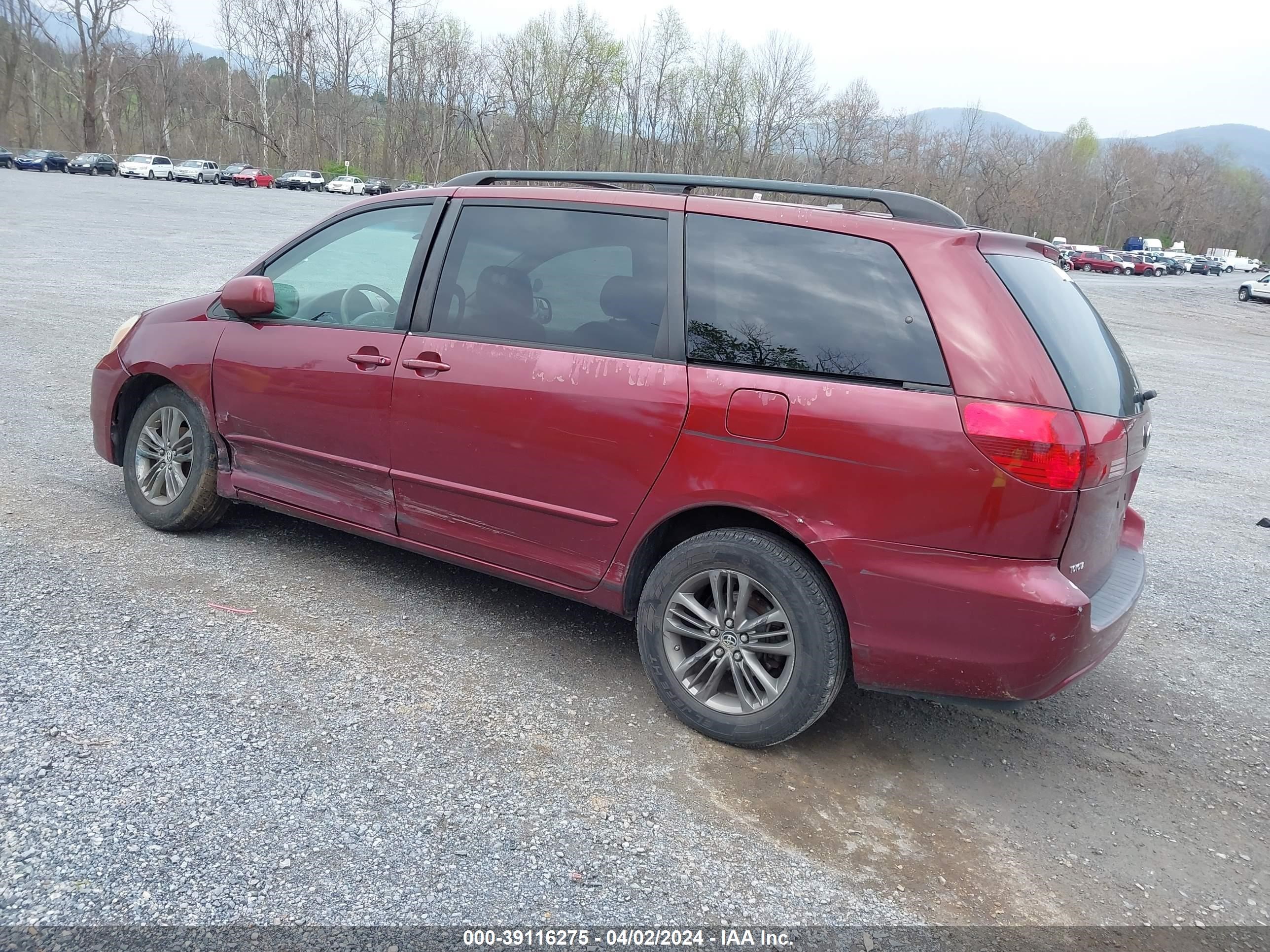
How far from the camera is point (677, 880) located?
8.42 ft

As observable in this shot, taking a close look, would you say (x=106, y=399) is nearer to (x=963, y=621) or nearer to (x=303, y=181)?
(x=963, y=621)

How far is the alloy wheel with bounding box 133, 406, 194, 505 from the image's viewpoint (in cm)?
468

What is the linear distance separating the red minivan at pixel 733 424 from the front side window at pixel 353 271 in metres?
0.02

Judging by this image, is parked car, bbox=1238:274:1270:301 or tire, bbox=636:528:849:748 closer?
tire, bbox=636:528:849:748

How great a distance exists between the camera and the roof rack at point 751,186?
3207mm

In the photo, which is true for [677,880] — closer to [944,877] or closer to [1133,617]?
[944,877]

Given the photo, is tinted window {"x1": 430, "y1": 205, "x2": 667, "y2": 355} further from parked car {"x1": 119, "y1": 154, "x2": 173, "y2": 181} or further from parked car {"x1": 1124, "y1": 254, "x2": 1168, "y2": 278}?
parked car {"x1": 1124, "y1": 254, "x2": 1168, "y2": 278}

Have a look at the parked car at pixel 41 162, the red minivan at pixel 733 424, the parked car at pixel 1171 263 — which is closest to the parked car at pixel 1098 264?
the parked car at pixel 1171 263

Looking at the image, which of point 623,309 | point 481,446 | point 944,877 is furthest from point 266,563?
point 944,877

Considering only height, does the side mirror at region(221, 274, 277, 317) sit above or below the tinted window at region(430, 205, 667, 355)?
below

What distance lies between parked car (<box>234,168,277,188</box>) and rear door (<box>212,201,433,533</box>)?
68.4m

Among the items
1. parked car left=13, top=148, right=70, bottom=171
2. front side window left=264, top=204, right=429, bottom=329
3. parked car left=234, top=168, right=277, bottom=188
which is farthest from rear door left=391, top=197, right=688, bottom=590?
parked car left=234, top=168, right=277, bottom=188

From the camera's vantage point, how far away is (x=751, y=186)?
3.51 m

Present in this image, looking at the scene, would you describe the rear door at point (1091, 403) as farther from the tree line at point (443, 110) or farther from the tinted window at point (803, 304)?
the tree line at point (443, 110)
